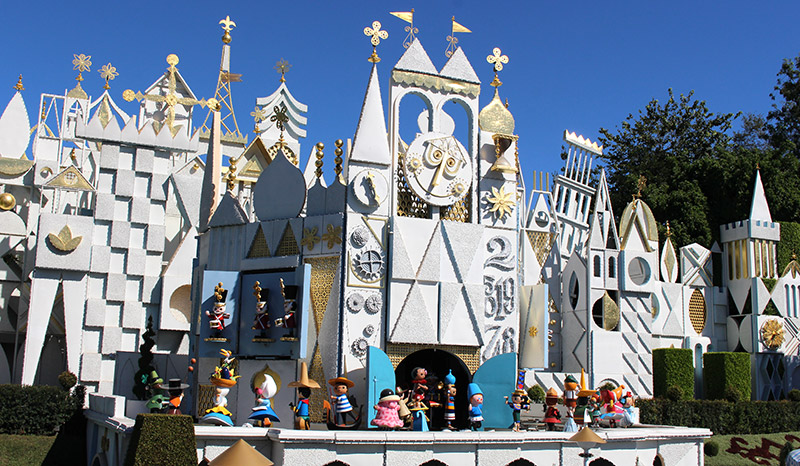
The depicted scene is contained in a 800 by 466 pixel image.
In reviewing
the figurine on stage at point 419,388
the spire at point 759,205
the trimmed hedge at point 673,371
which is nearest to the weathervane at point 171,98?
the figurine on stage at point 419,388

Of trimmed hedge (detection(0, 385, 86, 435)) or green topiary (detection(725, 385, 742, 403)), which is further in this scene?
green topiary (detection(725, 385, 742, 403))

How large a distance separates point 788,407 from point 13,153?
32.9m

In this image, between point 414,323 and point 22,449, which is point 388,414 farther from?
point 22,449

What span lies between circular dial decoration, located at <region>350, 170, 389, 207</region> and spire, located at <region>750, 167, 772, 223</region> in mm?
22460

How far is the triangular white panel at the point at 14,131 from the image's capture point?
111 ft

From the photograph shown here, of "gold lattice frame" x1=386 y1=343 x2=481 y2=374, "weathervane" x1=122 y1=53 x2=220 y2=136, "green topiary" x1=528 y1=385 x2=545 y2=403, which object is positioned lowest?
"green topiary" x1=528 y1=385 x2=545 y2=403

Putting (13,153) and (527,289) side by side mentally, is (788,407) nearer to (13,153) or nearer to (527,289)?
(527,289)

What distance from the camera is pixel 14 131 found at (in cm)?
3400

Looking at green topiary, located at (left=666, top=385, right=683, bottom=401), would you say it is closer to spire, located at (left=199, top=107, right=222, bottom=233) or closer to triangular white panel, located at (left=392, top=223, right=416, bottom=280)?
triangular white panel, located at (left=392, top=223, right=416, bottom=280)

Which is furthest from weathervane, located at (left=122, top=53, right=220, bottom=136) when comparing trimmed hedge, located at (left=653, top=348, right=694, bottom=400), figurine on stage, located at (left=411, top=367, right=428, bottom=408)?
trimmed hedge, located at (left=653, top=348, right=694, bottom=400)

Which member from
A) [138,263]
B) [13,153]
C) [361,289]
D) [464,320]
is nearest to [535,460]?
[464,320]

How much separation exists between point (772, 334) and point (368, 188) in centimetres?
2231

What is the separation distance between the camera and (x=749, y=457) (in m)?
26.5

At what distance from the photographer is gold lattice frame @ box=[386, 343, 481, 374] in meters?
21.4
